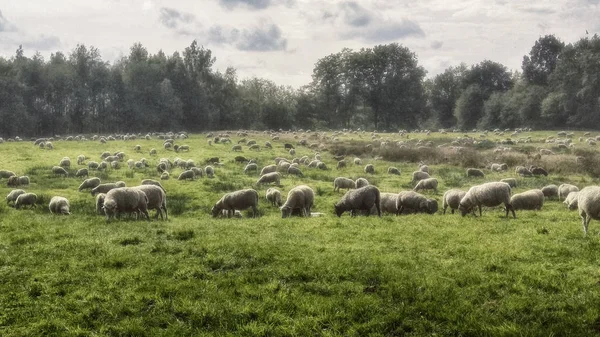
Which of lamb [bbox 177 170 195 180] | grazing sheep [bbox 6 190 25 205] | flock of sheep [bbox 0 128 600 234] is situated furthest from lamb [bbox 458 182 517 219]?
grazing sheep [bbox 6 190 25 205]

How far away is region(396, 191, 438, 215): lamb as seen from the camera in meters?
20.6

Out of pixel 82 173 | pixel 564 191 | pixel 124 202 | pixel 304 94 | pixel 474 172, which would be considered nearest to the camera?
pixel 124 202

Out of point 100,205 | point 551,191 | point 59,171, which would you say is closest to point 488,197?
point 551,191

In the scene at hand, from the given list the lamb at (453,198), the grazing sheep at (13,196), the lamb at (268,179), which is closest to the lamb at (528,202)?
the lamb at (453,198)

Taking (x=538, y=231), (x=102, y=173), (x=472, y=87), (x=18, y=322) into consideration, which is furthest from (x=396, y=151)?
(x=472, y=87)

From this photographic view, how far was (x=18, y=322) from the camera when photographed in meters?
9.12

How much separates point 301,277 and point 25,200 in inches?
669

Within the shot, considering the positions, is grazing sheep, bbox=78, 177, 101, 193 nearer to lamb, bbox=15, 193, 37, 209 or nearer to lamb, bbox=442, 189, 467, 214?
lamb, bbox=15, 193, 37, 209

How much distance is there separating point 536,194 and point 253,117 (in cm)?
9169

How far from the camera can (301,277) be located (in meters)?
11.2

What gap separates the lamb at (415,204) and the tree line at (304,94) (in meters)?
70.9

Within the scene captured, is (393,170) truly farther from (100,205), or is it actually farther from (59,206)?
(59,206)

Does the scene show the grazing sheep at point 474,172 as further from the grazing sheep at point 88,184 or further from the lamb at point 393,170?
the grazing sheep at point 88,184

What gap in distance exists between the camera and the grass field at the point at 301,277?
905 centimetres
